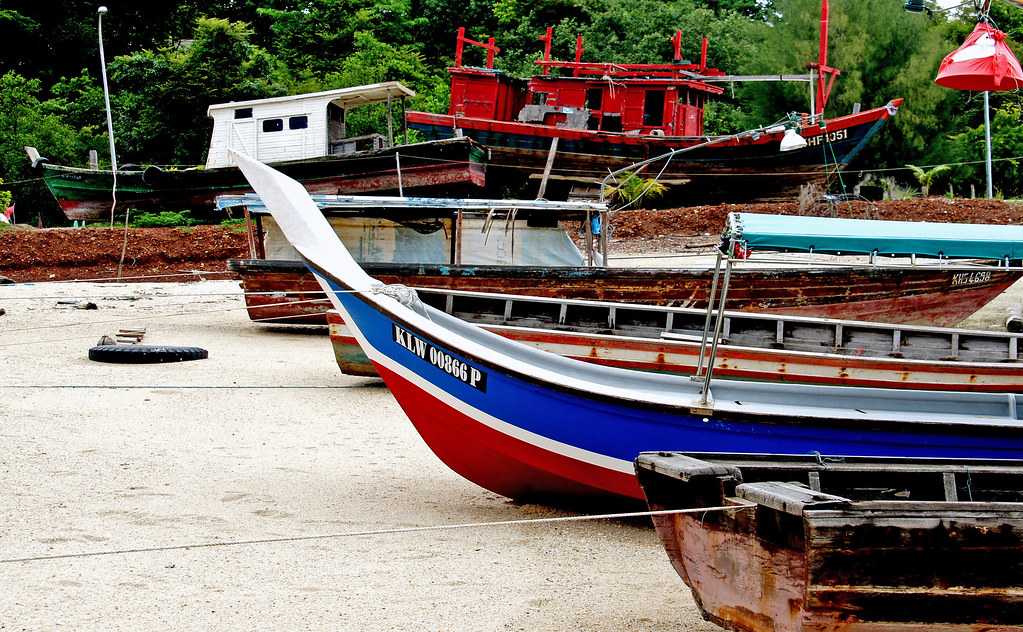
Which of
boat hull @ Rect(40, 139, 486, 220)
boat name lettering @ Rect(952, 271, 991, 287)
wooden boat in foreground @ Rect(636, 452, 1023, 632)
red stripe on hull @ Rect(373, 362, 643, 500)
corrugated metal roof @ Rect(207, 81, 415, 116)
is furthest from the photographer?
boat hull @ Rect(40, 139, 486, 220)

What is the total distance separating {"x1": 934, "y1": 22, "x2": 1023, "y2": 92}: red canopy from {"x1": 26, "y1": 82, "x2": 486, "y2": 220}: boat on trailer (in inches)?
506

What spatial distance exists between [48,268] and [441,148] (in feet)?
24.8

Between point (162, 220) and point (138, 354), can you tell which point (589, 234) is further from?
point (162, 220)

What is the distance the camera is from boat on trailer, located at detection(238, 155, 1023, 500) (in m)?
5.55

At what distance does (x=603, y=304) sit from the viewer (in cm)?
998

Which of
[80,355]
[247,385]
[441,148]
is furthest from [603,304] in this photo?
[441,148]

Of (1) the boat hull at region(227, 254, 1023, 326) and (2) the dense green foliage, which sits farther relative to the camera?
(2) the dense green foliage

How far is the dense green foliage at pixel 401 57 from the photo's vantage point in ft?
85.9

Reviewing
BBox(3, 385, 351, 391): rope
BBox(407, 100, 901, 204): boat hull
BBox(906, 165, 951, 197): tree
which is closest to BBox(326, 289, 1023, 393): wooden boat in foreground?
BBox(3, 385, 351, 391): rope

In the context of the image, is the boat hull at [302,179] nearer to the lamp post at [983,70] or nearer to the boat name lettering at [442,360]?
the lamp post at [983,70]

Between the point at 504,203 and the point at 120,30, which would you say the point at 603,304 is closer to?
the point at 504,203

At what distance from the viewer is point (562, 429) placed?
597 centimetres

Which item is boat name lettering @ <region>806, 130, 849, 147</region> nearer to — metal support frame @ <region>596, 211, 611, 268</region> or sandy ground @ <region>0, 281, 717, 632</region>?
metal support frame @ <region>596, 211, 611, 268</region>

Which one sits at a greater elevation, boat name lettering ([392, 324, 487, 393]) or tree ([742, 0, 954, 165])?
tree ([742, 0, 954, 165])
